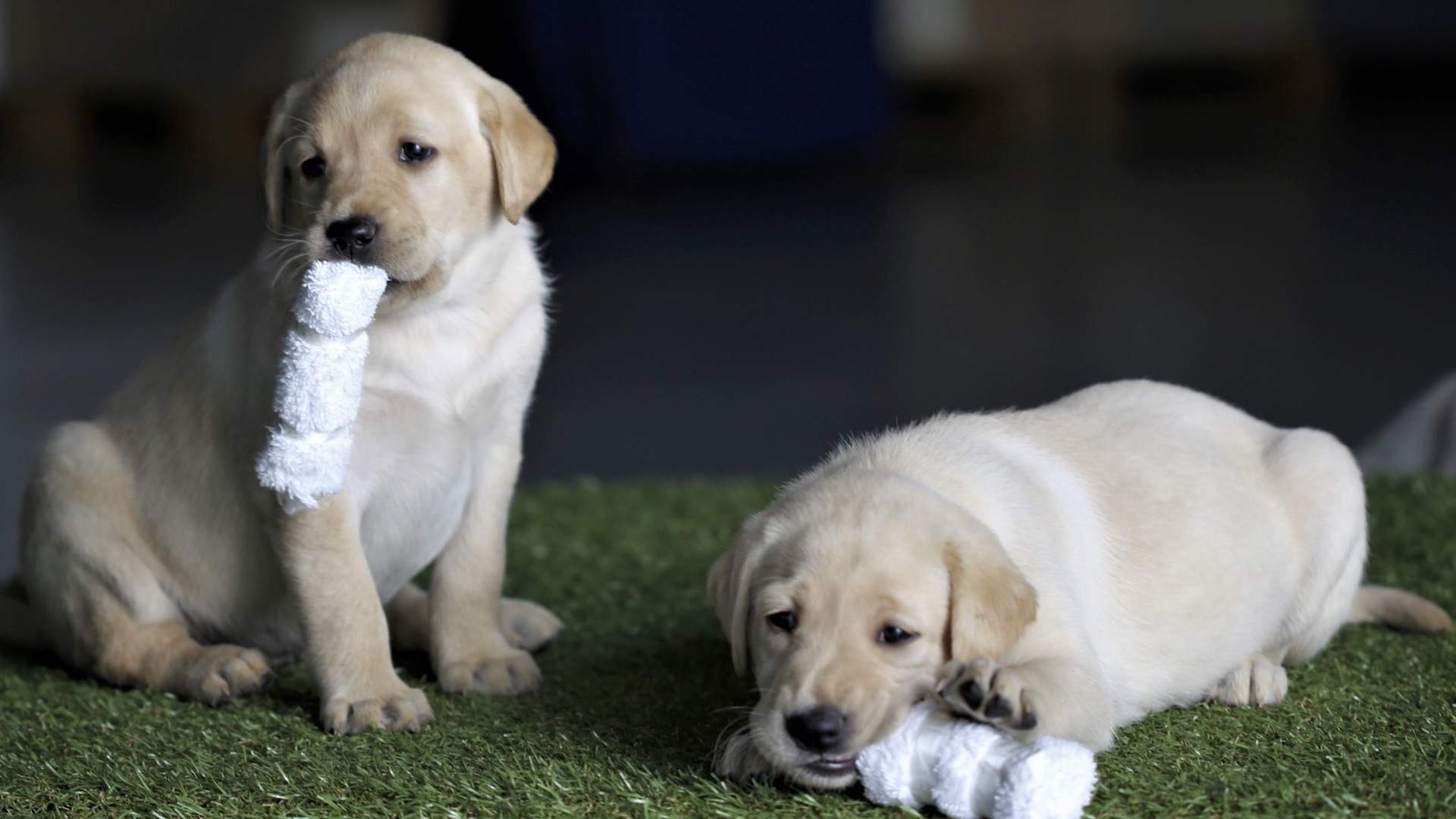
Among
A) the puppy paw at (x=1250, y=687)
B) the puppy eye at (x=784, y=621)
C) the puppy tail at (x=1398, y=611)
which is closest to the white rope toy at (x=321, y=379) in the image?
the puppy eye at (x=784, y=621)

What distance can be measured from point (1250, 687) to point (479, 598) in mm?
1360

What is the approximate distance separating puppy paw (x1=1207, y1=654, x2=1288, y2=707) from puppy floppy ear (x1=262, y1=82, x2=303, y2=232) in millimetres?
1779

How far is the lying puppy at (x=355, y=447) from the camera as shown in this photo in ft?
9.32

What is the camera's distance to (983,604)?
222 cm

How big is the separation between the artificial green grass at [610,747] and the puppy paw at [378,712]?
32mm

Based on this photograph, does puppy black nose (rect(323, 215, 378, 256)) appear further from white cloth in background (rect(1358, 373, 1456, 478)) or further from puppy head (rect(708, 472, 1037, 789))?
white cloth in background (rect(1358, 373, 1456, 478))

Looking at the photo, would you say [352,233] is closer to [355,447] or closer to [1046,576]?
[355,447]

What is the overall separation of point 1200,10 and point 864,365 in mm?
8638

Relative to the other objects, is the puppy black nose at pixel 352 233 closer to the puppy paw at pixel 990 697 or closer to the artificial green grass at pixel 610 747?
the artificial green grass at pixel 610 747

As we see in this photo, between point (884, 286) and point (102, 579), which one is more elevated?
point (102, 579)

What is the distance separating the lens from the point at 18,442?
5914mm

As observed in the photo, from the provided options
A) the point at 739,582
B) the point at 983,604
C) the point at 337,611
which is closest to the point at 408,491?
the point at 337,611

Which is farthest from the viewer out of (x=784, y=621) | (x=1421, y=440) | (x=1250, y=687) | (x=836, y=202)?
(x=836, y=202)

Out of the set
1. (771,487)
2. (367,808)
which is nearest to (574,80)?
(771,487)
